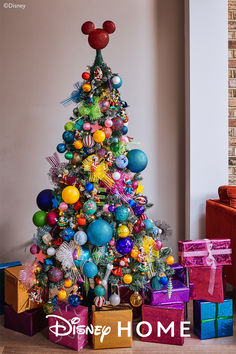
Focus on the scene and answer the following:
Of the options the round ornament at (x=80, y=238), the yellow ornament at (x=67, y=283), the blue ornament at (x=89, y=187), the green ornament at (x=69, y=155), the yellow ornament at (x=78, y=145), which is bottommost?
the yellow ornament at (x=67, y=283)

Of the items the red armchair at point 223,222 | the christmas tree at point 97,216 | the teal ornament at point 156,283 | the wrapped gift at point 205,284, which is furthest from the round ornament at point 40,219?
the red armchair at point 223,222

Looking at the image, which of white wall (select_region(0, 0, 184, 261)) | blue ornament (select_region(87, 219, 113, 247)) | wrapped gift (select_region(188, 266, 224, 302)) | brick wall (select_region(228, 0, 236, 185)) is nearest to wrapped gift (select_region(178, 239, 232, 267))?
wrapped gift (select_region(188, 266, 224, 302))

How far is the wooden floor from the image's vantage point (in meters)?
1.89

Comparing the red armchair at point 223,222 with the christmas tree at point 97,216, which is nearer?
the christmas tree at point 97,216

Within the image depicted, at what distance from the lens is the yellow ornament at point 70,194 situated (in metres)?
1.90

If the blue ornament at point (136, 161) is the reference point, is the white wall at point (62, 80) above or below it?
above

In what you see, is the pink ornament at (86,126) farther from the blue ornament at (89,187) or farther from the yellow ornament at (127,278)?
the yellow ornament at (127,278)

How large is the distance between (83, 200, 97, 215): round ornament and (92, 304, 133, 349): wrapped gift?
519mm

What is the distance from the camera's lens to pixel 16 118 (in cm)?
296

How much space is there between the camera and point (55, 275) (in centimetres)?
190

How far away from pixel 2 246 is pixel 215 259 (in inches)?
68.5

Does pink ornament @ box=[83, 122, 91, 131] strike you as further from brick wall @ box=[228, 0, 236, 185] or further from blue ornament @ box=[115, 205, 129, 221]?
brick wall @ box=[228, 0, 236, 185]

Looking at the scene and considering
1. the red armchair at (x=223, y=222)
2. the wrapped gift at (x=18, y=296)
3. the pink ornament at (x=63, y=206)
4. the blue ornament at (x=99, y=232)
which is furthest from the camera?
the red armchair at (x=223, y=222)

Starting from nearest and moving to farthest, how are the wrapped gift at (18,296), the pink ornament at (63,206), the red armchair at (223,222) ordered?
the pink ornament at (63,206) → the wrapped gift at (18,296) → the red armchair at (223,222)
